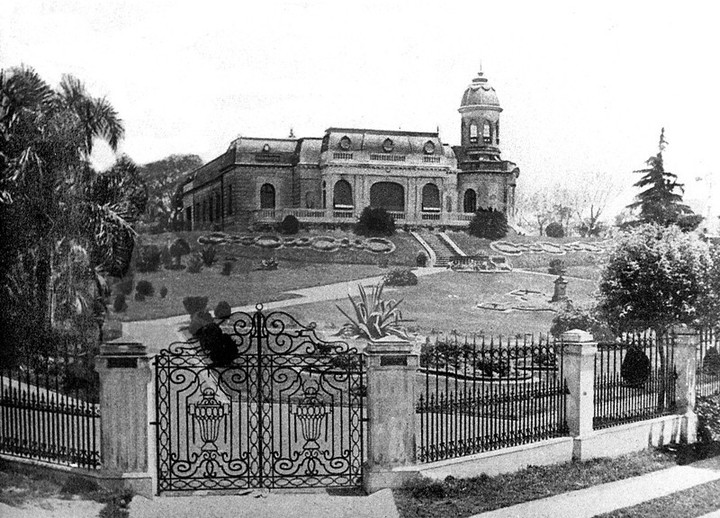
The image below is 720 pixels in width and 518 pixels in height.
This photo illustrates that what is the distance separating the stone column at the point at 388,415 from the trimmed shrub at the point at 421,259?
10.3 ft

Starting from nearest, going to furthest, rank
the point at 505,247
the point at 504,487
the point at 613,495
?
1. the point at 504,487
2. the point at 613,495
3. the point at 505,247

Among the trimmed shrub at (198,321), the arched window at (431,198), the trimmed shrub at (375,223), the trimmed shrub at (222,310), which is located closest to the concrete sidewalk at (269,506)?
the trimmed shrub at (198,321)

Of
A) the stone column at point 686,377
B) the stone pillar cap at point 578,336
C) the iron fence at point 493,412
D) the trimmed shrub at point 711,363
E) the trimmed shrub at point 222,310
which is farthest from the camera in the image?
the trimmed shrub at point 711,363

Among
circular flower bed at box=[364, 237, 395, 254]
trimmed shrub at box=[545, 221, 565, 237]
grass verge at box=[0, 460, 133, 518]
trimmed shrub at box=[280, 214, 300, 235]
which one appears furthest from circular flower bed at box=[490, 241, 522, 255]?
grass verge at box=[0, 460, 133, 518]

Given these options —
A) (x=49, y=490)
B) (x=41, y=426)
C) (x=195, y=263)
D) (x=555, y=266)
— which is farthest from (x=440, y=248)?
(x=49, y=490)

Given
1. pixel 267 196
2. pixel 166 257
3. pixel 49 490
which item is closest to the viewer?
pixel 49 490

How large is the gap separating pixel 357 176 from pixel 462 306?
279cm

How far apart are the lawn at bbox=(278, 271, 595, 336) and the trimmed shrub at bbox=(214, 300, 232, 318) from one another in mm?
964

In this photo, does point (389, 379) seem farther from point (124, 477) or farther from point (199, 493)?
point (124, 477)

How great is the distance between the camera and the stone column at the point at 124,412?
26.5 feet

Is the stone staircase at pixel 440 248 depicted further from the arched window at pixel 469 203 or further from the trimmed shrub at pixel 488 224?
the arched window at pixel 469 203

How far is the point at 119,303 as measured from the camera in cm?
1089

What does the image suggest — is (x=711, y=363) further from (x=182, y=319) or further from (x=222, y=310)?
(x=182, y=319)

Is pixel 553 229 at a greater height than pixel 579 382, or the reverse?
pixel 553 229
